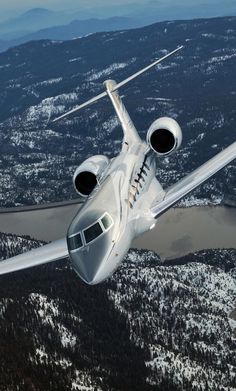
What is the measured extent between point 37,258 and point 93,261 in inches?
311

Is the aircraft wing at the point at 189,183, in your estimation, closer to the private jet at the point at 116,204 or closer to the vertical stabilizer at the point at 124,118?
the private jet at the point at 116,204

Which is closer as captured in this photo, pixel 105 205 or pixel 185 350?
pixel 105 205

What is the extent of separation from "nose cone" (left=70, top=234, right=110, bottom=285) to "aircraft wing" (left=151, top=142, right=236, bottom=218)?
11322 mm

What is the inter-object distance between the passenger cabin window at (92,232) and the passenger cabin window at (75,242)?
53 cm

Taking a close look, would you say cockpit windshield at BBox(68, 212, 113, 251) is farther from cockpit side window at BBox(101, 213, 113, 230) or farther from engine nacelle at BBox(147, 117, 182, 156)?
engine nacelle at BBox(147, 117, 182, 156)

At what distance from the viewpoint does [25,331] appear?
4919 inches

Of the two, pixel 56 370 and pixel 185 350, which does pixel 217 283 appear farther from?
pixel 56 370

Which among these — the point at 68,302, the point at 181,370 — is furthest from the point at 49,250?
the point at 68,302

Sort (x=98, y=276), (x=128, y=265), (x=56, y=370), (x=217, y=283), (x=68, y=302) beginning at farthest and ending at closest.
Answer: (x=128, y=265)
(x=217, y=283)
(x=68, y=302)
(x=56, y=370)
(x=98, y=276)

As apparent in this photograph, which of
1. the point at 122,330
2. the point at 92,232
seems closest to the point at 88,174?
the point at 92,232

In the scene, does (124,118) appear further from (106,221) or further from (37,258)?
(106,221)

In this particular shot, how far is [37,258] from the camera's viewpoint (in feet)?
166

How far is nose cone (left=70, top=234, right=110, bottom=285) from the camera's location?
4416cm

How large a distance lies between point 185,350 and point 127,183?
81.3m
